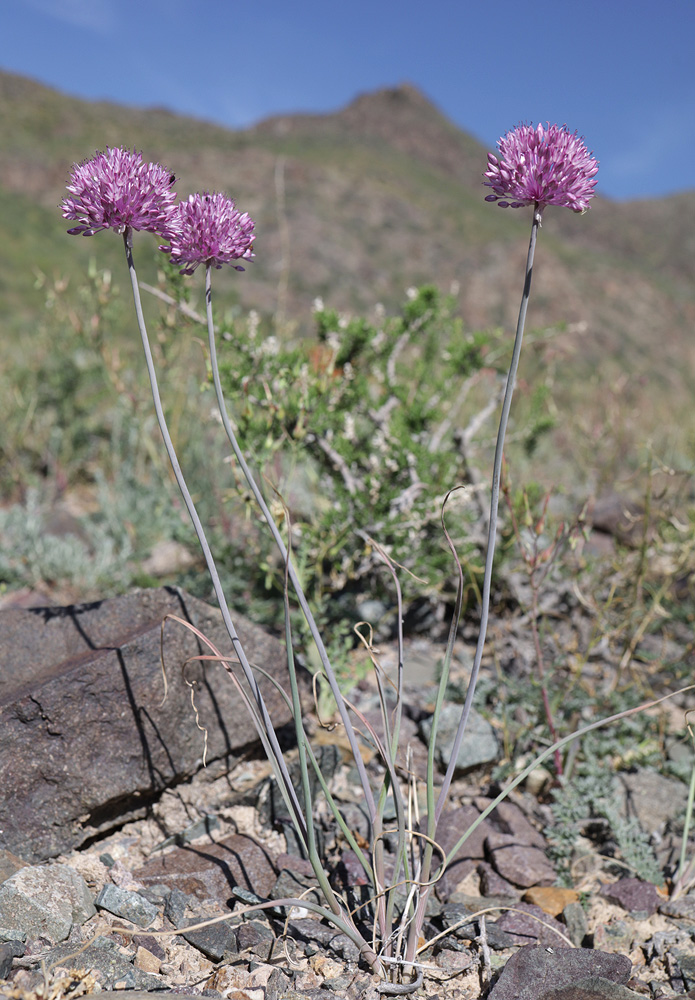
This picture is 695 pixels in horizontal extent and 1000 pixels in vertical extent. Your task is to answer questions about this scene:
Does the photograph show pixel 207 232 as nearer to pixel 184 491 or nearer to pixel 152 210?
pixel 152 210

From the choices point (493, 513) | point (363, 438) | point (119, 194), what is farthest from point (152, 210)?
point (363, 438)

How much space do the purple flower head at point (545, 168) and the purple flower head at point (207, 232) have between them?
2.03 ft

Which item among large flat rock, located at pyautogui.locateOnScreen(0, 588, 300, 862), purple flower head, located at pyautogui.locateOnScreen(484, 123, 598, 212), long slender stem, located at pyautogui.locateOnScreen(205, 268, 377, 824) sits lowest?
large flat rock, located at pyautogui.locateOnScreen(0, 588, 300, 862)

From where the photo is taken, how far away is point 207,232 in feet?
5.36

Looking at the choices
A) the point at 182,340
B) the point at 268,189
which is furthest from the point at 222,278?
the point at 182,340

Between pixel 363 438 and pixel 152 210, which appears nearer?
pixel 152 210

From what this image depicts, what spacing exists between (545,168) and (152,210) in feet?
3.02

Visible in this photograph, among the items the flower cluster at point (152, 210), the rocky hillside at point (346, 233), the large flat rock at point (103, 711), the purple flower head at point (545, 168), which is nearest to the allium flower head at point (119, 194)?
the flower cluster at point (152, 210)

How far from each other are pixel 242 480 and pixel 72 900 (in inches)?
88.5

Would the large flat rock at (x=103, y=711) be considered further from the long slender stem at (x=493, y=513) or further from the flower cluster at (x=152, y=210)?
the flower cluster at (x=152, y=210)

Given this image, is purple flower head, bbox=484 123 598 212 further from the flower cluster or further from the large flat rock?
the large flat rock

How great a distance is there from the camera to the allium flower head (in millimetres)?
1550

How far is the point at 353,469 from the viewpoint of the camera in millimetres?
3447

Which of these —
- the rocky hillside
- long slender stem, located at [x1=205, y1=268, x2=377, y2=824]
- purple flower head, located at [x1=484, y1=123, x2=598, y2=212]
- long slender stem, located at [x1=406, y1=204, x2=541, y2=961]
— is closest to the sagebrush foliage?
long slender stem, located at [x1=205, y1=268, x2=377, y2=824]
